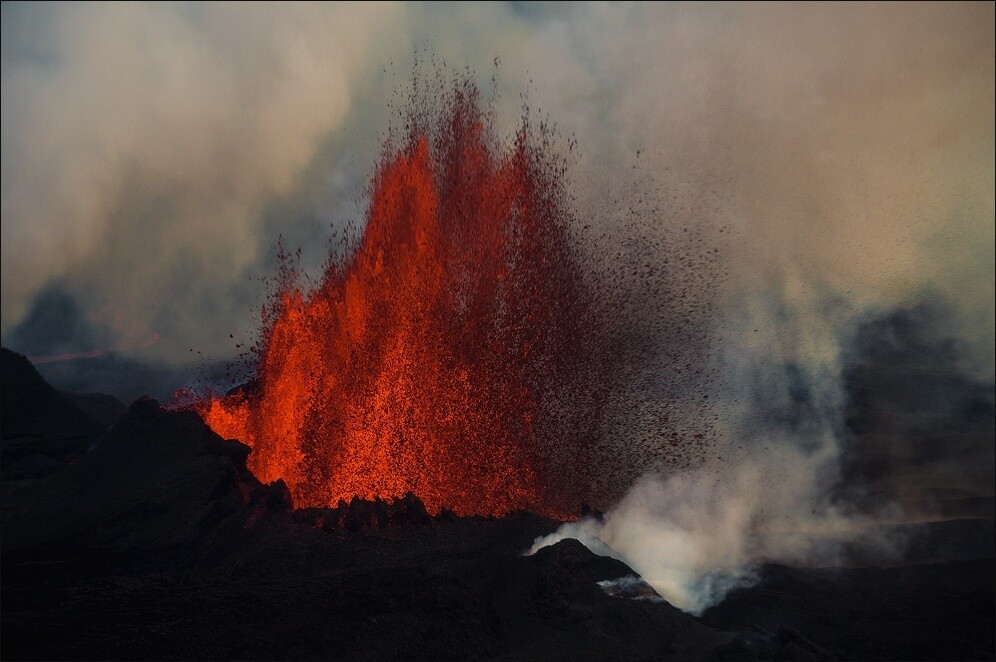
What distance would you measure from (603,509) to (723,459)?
25.6 ft

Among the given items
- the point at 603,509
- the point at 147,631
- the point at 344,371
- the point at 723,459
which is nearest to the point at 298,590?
the point at 147,631

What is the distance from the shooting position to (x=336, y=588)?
46.4ft

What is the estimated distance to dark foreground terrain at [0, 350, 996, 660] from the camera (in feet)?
41.2

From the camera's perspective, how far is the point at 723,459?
3083 cm

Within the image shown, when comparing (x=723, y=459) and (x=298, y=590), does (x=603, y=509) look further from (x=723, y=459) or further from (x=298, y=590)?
(x=298, y=590)

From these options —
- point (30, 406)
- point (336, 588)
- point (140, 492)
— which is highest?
point (30, 406)

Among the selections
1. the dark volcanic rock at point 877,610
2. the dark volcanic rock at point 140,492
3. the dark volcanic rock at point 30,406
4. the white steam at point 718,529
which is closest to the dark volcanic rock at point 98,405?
the dark volcanic rock at point 30,406

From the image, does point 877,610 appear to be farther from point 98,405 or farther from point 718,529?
point 98,405

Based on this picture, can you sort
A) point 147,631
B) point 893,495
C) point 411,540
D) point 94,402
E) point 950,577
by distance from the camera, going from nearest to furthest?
point 147,631 → point 411,540 → point 950,577 → point 893,495 → point 94,402

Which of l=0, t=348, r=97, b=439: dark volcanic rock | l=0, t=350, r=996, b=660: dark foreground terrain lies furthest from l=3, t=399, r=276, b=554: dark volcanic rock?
l=0, t=348, r=97, b=439: dark volcanic rock

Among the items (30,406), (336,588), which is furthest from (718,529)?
(30,406)

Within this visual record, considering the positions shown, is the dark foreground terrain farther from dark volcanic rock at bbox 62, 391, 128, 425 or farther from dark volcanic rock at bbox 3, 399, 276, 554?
dark volcanic rock at bbox 62, 391, 128, 425

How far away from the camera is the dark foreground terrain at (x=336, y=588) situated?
41.2 feet

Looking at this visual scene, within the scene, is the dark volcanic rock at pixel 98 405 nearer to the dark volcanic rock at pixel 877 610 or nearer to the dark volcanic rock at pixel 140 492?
the dark volcanic rock at pixel 140 492
